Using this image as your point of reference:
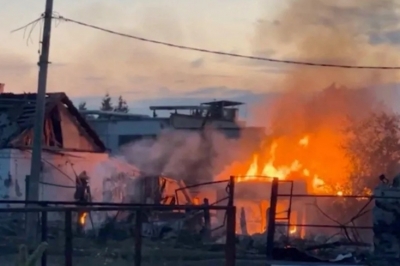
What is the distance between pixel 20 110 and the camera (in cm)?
3416

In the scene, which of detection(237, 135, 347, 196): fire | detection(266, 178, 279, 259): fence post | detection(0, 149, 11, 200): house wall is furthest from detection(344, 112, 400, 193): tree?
detection(266, 178, 279, 259): fence post

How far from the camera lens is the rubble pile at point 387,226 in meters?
16.2

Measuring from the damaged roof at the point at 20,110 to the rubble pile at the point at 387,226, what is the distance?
19.3 meters

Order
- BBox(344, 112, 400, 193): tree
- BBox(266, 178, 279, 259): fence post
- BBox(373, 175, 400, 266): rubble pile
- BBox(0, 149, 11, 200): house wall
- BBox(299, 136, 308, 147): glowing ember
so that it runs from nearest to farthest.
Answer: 1. BBox(373, 175, 400, 266): rubble pile
2. BBox(266, 178, 279, 259): fence post
3. BBox(0, 149, 11, 200): house wall
4. BBox(299, 136, 308, 147): glowing ember
5. BBox(344, 112, 400, 193): tree

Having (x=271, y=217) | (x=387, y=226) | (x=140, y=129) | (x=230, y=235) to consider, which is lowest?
(x=230, y=235)

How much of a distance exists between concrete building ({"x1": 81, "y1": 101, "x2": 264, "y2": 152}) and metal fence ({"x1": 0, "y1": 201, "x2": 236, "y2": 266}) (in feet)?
72.5

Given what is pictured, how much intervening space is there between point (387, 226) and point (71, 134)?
21963mm

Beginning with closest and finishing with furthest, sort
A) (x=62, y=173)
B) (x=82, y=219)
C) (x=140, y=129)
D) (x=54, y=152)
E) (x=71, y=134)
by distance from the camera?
(x=82, y=219), (x=54, y=152), (x=62, y=173), (x=71, y=134), (x=140, y=129)

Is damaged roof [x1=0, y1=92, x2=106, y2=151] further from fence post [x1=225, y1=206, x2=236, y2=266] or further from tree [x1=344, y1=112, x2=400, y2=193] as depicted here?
fence post [x1=225, y1=206, x2=236, y2=266]

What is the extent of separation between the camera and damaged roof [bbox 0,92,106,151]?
109 ft

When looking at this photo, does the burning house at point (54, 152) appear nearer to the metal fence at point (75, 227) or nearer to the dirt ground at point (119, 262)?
the metal fence at point (75, 227)

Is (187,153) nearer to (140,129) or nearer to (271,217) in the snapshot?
(140,129)

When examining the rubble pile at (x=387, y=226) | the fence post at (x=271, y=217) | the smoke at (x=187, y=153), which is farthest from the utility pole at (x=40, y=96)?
the smoke at (x=187, y=153)

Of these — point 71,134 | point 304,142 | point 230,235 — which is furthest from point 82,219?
point 304,142
